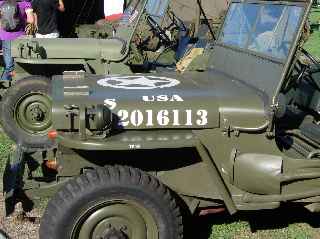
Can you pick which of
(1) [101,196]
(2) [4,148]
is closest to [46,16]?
(2) [4,148]

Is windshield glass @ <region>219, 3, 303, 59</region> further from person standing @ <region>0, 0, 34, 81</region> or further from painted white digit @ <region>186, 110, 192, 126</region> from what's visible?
person standing @ <region>0, 0, 34, 81</region>

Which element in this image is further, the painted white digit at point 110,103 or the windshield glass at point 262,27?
the windshield glass at point 262,27

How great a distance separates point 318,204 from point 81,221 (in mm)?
1536

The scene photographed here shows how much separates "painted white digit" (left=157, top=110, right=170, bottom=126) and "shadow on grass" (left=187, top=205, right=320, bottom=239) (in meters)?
1.07

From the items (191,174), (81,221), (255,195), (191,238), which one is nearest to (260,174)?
(255,195)

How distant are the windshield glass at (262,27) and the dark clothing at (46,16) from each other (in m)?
3.61

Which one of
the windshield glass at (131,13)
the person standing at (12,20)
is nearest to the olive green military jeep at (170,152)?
the windshield glass at (131,13)

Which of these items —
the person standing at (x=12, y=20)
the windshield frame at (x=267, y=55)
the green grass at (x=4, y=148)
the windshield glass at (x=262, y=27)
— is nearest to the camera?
the windshield frame at (x=267, y=55)

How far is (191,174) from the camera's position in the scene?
139 inches

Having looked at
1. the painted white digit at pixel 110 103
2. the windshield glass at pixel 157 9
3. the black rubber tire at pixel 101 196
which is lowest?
the black rubber tire at pixel 101 196

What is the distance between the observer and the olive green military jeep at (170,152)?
320 cm

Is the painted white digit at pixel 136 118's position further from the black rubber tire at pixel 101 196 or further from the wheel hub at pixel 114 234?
the wheel hub at pixel 114 234

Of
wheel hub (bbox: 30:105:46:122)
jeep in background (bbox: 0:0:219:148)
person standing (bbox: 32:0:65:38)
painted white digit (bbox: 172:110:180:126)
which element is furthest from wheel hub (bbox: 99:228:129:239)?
person standing (bbox: 32:0:65:38)

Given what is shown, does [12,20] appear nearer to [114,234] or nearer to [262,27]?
[262,27]
